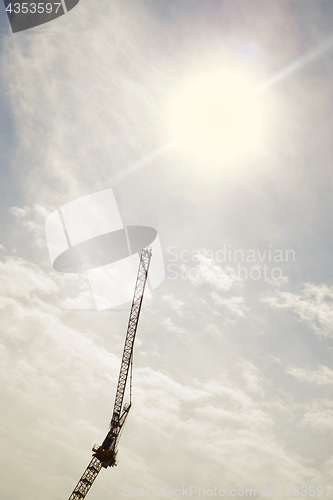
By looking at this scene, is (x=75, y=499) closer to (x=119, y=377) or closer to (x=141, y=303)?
(x=119, y=377)

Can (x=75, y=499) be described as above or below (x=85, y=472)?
below

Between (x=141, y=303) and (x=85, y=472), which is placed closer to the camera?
(x=85, y=472)

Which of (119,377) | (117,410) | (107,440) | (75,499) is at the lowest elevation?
(75,499)

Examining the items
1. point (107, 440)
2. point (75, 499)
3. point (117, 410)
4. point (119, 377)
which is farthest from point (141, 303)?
point (75, 499)

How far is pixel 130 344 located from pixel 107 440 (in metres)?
21.9

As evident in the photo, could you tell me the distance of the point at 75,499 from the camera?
213 feet

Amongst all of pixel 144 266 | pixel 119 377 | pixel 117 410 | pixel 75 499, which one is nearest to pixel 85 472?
pixel 75 499

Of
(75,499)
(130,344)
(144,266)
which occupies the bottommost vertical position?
(75,499)

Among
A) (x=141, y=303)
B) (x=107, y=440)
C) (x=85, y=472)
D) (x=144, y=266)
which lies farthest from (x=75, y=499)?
(x=144, y=266)

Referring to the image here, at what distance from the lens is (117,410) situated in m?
66.4

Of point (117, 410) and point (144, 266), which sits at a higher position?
→ point (144, 266)

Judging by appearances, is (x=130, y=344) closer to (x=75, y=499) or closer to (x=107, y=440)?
(x=107, y=440)

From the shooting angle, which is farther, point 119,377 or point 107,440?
point 119,377

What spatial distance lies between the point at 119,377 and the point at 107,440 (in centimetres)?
1355
